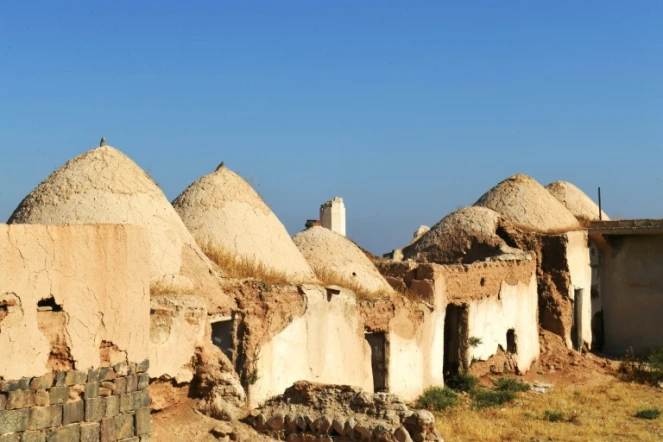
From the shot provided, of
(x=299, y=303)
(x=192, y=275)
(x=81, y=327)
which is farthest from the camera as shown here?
(x=299, y=303)

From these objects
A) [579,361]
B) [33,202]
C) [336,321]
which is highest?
[33,202]

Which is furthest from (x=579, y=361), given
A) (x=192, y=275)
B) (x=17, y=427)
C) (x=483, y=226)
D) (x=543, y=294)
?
Answer: (x=17, y=427)

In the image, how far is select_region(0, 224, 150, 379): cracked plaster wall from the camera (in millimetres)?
6098

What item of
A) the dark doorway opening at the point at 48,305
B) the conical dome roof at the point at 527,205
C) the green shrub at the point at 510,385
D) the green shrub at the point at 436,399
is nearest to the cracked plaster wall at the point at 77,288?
the dark doorway opening at the point at 48,305

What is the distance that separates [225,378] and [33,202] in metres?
2.82

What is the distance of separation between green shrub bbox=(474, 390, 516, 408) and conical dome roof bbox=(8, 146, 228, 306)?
576 centimetres

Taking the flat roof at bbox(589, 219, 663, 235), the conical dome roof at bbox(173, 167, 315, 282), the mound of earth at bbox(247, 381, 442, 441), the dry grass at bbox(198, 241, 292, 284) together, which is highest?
the flat roof at bbox(589, 219, 663, 235)

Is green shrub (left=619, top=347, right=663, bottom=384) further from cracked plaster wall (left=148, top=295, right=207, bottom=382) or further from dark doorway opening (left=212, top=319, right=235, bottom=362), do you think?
cracked plaster wall (left=148, top=295, right=207, bottom=382)

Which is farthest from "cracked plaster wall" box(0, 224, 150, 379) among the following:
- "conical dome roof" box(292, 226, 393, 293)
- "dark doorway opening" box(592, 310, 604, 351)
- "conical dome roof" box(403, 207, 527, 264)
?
"dark doorway opening" box(592, 310, 604, 351)

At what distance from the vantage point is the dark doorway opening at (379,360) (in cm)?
1172

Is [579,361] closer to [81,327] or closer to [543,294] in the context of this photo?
[543,294]

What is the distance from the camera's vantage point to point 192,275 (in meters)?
8.63

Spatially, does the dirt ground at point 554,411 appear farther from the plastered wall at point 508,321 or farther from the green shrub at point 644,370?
the plastered wall at point 508,321

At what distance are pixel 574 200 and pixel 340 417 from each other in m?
14.6
